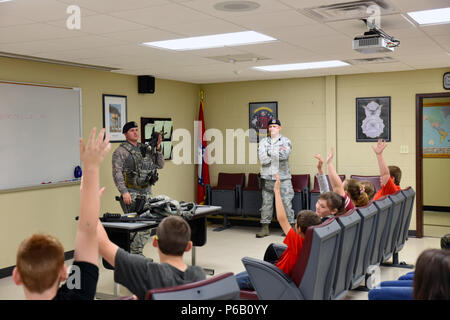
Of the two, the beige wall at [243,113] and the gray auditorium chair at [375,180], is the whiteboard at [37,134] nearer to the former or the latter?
the beige wall at [243,113]

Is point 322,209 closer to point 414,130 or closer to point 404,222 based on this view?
point 404,222

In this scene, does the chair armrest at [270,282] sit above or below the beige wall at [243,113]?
below

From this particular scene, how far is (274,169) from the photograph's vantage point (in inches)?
317

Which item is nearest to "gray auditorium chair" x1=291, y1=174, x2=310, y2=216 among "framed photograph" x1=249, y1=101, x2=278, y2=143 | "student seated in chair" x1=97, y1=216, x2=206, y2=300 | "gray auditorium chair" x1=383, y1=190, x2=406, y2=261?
"framed photograph" x1=249, y1=101, x2=278, y2=143

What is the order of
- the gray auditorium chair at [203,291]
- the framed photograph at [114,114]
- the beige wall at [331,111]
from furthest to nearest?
the beige wall at [331,111], the framed photograph at [114,114], the gray auditorium chair at [203,291]

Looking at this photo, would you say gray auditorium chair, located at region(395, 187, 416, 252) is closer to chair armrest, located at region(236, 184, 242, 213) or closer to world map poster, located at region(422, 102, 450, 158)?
chair armrest, located at region(236, 184, 242, 213)

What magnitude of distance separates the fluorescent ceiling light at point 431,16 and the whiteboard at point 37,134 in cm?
435

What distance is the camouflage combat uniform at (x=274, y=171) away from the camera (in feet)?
26.2

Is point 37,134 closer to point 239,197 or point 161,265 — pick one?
point 239,197

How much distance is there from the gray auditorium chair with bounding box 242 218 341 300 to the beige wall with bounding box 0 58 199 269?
3.52 meters

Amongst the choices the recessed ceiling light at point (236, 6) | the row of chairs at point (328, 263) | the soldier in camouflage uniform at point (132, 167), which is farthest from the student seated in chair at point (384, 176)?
the soldier in camouflage uniform at point (132, 167)

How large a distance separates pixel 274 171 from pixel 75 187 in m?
3.09

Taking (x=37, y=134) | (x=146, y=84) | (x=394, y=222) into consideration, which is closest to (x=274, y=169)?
(x=146, y=84)
